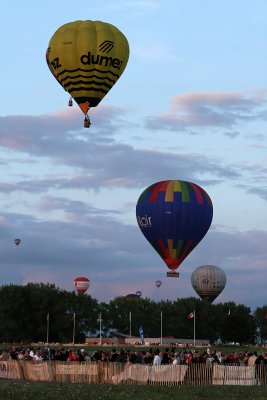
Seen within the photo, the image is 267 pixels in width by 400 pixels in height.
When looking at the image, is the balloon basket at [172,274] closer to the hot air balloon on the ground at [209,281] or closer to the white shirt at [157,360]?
the white shirt at [157,360]

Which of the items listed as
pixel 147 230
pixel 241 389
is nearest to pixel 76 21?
pixel 147 230

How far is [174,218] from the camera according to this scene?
90.8 m

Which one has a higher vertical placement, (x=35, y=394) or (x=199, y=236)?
(x=199, y=236)

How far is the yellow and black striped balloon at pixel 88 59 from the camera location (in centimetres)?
7081

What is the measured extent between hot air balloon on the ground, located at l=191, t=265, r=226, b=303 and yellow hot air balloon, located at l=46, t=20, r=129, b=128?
124m

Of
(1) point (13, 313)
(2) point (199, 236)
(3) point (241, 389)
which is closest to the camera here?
(3) point (241, 389)

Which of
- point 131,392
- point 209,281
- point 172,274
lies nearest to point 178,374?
point 131,392

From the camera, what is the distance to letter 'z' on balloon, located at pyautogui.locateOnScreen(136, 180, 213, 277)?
90.6 meters

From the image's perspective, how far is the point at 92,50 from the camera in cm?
7056

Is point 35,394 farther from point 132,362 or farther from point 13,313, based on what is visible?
point 13,313

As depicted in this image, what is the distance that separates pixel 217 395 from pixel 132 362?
8.20m

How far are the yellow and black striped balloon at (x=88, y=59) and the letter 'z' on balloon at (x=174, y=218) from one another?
69.4 ft

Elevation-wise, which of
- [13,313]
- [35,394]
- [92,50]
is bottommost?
[35,394]

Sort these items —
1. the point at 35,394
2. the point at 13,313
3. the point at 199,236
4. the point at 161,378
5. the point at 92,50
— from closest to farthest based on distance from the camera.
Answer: the point at 35,394, the point at 161,378, the point at 92,50, the point at 199,236, the point at 13,313
